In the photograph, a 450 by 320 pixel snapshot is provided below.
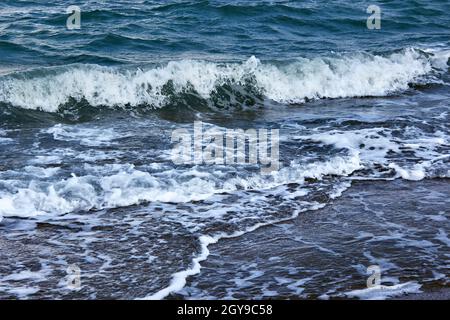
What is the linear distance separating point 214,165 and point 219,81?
14.0ft

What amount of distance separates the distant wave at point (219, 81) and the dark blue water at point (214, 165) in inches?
1.2

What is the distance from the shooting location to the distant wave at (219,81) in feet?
35.6

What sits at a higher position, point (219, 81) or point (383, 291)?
point (219, 81)

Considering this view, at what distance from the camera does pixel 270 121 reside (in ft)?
33.6

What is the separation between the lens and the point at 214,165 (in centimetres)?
789

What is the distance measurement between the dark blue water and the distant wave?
1.2 inches

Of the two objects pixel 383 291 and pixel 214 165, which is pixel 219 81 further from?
pixel 383 291

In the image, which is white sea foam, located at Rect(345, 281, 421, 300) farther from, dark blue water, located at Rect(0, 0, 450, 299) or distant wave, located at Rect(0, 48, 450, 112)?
distant wave, located at Rect(0, 48, 450, 112)

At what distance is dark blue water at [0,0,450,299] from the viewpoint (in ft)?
17.5

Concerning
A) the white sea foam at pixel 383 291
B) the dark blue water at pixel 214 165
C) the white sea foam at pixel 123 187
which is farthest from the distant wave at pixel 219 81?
the white sea foam at pixel 383 291

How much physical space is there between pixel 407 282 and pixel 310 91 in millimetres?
7291

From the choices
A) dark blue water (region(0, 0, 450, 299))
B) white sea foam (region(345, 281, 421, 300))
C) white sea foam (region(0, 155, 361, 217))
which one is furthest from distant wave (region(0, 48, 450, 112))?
white sea foam (region(345, 281, 421, 300))

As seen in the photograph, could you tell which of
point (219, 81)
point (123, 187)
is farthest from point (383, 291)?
point (219, 81)

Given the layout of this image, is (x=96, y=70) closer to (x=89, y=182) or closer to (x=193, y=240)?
(x=89, y=182)
